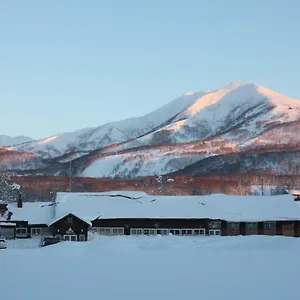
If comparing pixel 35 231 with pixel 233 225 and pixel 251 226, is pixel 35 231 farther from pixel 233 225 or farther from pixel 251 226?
pixel 251 226

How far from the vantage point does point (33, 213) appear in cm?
3309

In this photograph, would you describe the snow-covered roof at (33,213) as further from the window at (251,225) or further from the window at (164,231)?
the window at (251,225)

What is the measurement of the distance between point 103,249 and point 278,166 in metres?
93.8

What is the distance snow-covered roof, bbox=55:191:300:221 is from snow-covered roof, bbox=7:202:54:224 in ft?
2.63

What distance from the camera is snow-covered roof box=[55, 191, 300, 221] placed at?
105ft

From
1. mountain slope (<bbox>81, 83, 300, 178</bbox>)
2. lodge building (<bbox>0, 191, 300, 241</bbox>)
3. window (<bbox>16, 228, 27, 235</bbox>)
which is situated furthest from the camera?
mountain slope (<bbox>81, 83, 300, 178</bbox>)

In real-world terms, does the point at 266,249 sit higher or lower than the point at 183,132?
lower

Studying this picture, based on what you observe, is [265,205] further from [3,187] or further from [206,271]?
[3,187]

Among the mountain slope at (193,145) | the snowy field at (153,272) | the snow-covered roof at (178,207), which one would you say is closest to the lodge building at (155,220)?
the snow-covered roof at (178,207)

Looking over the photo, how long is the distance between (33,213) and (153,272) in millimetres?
23003

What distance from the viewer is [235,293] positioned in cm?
907

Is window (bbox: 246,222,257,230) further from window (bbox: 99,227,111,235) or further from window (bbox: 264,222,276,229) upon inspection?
window (bbox: 99,227,111,235)

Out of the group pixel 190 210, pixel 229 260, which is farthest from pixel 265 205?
pixel 229 260

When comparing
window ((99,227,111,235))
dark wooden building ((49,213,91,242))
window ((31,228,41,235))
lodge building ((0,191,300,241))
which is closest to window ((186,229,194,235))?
lodge building ((0,191,300,241))
